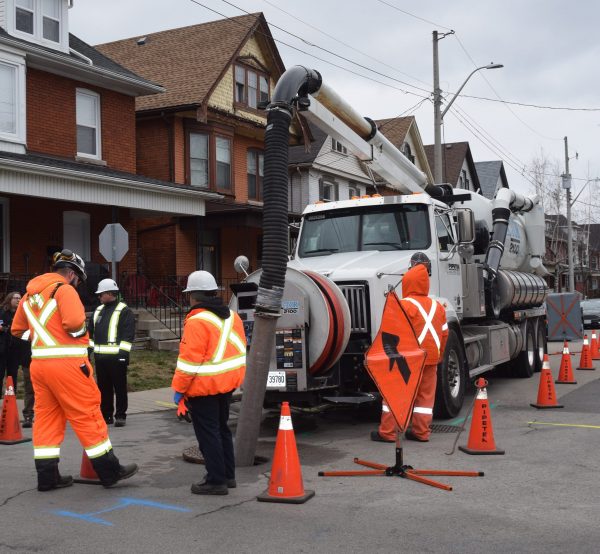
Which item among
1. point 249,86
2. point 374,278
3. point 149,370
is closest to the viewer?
point 374,278

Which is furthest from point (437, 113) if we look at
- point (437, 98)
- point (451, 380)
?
point (451, 380)

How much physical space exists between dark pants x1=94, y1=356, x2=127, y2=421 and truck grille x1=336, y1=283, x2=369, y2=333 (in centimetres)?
292

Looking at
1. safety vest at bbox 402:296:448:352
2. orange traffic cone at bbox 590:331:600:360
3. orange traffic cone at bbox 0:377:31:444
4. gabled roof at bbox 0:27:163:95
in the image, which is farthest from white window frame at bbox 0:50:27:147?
orange traffic cone at bbox 590:331:600:360

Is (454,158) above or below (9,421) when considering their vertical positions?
above

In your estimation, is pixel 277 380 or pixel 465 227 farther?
pixel 465 227

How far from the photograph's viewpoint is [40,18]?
18.9m

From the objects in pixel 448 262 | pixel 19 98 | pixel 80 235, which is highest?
pixel 19 98

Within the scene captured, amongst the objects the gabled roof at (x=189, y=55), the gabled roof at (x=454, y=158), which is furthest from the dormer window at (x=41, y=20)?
the gabled roof at (x=454, y=158)

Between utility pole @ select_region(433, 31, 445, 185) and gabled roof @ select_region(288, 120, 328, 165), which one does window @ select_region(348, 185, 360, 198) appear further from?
utility pole @ select_region(433, 31, 445, 185)

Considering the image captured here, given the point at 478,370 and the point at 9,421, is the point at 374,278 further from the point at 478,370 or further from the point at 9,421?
the point at 9,421

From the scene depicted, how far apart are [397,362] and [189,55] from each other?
69.0 ft

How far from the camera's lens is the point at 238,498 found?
19.9 ft

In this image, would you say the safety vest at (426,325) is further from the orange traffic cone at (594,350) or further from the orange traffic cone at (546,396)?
the orange traffic cone at (594,350)

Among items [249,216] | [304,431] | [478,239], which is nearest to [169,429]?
[304,431]
